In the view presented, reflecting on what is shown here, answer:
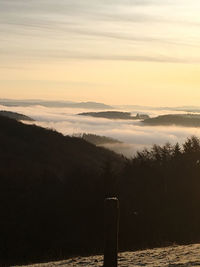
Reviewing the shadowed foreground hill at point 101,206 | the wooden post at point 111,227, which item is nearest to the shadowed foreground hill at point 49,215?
the shadowed foreground hill at point 101,206

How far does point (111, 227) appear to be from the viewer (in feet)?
40.3

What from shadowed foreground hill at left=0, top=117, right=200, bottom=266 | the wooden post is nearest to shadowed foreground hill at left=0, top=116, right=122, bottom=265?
shadowed foreground hill at left=0, top=117, right=200, bottom=266

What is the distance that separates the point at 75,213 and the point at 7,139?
97.7 meters

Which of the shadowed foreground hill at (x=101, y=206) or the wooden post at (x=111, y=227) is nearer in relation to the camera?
the wooden post at (x=111, y=227)

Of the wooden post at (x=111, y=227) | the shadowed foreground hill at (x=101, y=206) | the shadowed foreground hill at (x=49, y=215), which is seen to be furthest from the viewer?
the shadowed foreground hill at (x=101, y=206)

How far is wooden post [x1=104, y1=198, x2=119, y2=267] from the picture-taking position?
40.4ft

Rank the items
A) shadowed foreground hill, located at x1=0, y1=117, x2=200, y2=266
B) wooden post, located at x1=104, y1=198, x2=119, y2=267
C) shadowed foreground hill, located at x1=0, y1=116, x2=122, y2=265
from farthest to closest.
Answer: shadowed foreground hill, located at x1=0, y1=117, x2=200, y2=266
shadowed foreground hill, located at x1=0, y1=116, x2=122, y2=265
wooden post, located at x1=104, y1=198, x2=119, y2=267

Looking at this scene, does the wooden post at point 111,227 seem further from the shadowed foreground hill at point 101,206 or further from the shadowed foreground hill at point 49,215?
the shadowed foreground hill at point 101,206

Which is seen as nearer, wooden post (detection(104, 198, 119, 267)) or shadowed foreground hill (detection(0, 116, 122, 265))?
wooden post (detection(104, 198, 119, 267))

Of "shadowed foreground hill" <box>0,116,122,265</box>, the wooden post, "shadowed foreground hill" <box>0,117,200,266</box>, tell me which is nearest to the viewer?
the wooden post

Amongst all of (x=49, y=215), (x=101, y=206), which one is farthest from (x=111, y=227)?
(x=49, y=215)

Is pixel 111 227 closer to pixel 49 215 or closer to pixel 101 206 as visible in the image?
pixel 101 206

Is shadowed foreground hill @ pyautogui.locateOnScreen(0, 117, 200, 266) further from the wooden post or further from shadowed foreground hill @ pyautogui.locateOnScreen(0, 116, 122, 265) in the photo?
the wooden post

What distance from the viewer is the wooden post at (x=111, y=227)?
12.3 metres
